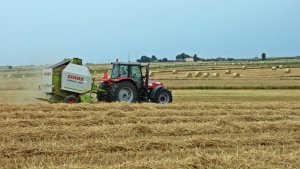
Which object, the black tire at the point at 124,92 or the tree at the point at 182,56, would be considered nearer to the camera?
the black tire at the point at 124,92

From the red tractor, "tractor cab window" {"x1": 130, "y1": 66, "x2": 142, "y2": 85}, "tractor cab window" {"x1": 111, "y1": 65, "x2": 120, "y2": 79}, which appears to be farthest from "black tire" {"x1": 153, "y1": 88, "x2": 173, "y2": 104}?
"tractor cab window" {"x1": 111, "y1": 65, "x2": 120, "y2": 79}

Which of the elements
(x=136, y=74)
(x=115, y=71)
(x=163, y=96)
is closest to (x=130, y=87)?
(x=136, y=74)

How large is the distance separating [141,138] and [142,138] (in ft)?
0.08

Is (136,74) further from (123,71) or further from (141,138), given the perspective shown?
(141,138)

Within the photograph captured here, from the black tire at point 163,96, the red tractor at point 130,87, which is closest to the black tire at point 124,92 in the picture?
the red tractor at point 130,87

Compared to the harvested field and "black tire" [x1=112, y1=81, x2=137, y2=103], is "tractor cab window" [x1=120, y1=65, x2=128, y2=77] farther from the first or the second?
the harvested field

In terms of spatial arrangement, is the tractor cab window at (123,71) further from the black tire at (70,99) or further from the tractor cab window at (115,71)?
the black tire at (70,99)

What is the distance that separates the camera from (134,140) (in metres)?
8.87

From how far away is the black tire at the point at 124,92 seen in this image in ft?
56.2

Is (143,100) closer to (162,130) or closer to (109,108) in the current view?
(109,108)

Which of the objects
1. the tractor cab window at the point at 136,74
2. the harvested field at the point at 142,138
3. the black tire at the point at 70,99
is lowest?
the harvested field at the point at 142,138

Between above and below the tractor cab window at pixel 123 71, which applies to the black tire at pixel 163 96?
below

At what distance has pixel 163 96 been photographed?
18.3m

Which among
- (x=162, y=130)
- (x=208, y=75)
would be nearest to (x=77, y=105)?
(x=162, y=130)
